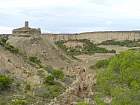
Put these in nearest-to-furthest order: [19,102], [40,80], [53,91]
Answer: [19,102]
[53,91]
[40,80]

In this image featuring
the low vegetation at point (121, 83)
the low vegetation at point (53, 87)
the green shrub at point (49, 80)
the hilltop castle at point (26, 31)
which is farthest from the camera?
the hilltop castle at point (26, 31)

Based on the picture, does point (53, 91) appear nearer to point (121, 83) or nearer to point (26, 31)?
point (121, 83)

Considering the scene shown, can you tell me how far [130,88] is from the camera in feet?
90.3

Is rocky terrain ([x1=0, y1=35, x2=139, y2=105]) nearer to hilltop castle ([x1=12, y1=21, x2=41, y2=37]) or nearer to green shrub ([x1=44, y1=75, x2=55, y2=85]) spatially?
green shrub ([x1=44, y1=75, x2=55, y2=85])

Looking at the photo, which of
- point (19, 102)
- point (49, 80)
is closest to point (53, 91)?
point (49, 80)

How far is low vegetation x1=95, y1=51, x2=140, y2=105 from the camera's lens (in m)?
26.3

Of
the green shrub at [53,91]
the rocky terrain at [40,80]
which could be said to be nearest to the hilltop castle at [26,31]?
the rocky terrain at [40,80]

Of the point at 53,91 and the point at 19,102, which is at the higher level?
the point at 19,102

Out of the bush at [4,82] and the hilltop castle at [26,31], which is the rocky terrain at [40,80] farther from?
the hilltop castle at [26,31]

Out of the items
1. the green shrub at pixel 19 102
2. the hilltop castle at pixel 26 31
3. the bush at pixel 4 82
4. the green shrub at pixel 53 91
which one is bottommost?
the green shrub at pixel 53 91

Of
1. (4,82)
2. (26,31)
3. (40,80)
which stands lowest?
(40,80)

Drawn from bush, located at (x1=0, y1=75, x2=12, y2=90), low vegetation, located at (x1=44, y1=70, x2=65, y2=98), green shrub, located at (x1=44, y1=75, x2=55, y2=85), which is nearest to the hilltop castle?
low vegetation, located at (x1=44, y1=70, x2=65, y2=98)

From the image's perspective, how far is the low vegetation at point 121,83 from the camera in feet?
86.2

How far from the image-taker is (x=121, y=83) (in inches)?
1125
